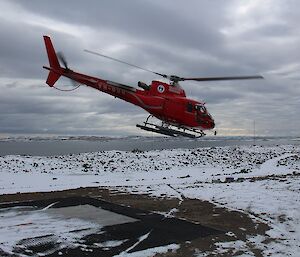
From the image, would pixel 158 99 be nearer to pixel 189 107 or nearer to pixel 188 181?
pixel 189 107

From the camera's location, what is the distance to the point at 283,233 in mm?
15578

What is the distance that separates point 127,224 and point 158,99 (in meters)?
7.99

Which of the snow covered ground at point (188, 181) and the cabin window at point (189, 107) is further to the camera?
the cabin window at point (189, 107)

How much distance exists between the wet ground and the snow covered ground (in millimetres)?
1072

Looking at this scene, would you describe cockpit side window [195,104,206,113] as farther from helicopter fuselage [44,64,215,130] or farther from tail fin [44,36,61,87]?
tail fin [44,36,61,87]

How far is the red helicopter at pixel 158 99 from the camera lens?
21734 mm

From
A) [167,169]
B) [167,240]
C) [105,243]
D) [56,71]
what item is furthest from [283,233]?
[167,169]

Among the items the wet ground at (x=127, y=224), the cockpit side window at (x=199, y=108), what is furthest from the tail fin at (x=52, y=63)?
the cockpit side window at (x=199, y=108)

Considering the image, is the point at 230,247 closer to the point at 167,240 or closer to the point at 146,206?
the point at 167,240

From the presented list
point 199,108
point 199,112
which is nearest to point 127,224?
point 199,112

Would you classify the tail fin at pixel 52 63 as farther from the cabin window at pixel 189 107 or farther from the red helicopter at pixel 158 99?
the cabin window at pixel 189 107

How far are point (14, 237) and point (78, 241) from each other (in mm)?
2366

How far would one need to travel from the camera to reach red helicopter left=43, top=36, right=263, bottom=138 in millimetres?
21734

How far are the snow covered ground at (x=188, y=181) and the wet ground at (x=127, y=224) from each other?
1.07 metres
